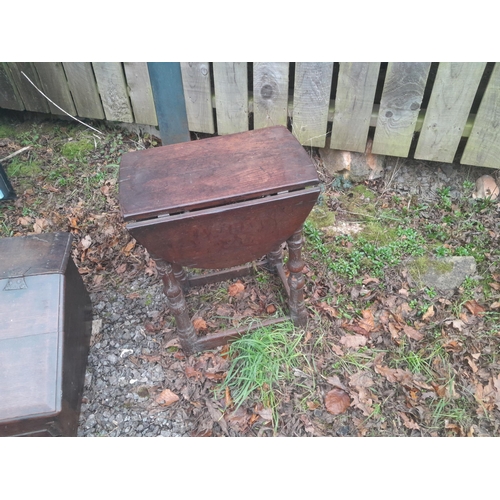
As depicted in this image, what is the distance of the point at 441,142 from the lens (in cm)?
303

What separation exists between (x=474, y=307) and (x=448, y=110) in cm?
137

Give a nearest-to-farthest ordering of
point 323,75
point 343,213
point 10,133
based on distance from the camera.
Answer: point 323,75, point 343,213, point 10,133

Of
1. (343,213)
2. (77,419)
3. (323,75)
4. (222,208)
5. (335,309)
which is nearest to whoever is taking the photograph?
(222,208)

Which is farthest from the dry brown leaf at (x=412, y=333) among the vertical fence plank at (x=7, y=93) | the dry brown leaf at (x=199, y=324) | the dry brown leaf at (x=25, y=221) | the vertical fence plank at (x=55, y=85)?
the vertical fence plank at (x=7, y=93)

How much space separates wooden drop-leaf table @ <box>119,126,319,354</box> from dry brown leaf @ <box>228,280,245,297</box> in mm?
606

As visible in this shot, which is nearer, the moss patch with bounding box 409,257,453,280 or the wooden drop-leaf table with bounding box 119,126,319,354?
the wooden drop-leaf table with bounding box 119,126,319,354

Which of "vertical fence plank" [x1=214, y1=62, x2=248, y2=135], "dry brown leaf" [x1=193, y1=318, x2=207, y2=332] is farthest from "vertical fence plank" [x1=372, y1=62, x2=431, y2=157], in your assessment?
"dry brown leaf" [x1=193, y1=318, x2=207, y2=332]

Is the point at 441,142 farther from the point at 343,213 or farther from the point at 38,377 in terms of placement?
the point at 38,377

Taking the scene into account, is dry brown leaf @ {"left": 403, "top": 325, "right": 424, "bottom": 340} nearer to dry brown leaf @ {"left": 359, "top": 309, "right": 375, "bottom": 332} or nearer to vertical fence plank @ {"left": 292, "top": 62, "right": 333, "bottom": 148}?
dry brown leaf @ {"left": 359, "top": 309, "right": 375, "bottom": 332}

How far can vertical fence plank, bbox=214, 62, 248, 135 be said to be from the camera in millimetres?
3051

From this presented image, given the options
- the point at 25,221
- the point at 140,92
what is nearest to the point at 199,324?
the point at 25,221

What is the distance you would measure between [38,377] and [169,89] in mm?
1509

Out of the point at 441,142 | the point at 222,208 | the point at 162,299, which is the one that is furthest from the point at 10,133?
the point at 441,142

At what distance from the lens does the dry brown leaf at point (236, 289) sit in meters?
2.71
